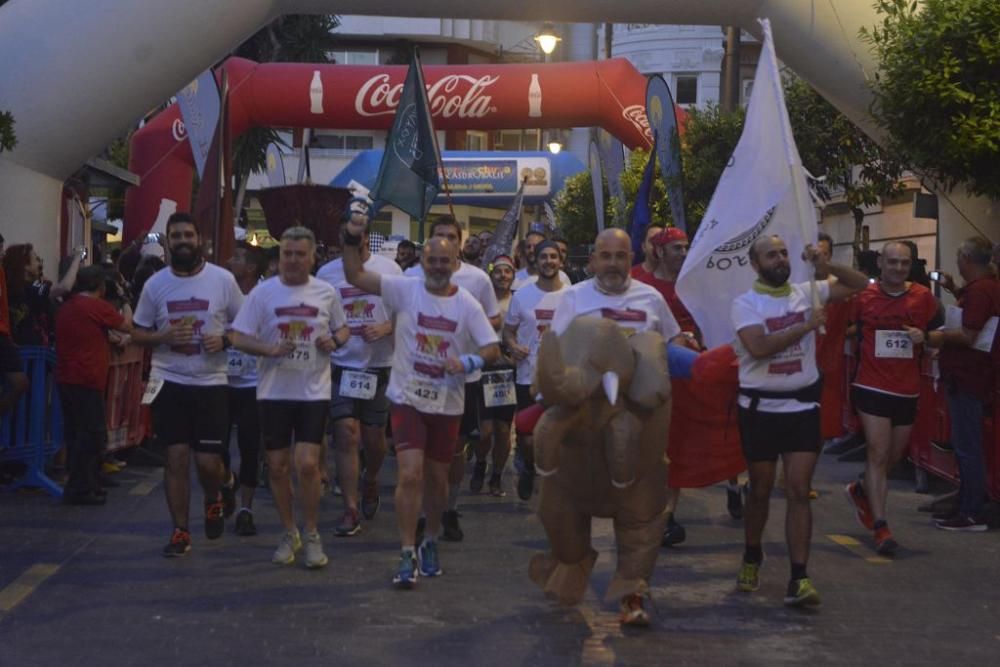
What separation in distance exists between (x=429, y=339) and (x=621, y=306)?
1.22 meters

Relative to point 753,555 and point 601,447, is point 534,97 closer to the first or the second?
point 753,555

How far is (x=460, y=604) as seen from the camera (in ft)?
25.8

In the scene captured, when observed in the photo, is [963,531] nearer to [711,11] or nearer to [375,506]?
[375,506]

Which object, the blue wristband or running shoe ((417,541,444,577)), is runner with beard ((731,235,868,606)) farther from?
running shoe ((417,541,444,577))

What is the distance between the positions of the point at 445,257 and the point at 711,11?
7304 mm

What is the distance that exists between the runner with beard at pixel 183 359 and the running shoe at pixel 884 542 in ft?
12.8

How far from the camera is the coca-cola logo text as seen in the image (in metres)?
22.8

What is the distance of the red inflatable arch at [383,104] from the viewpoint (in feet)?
74.0

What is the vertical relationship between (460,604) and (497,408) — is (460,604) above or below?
below

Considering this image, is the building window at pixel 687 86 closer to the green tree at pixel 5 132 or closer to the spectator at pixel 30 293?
the spectator at pixel 30 293

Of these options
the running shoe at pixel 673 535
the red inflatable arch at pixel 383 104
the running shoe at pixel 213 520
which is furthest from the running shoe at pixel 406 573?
the red inflatable arch at pixel 383 104

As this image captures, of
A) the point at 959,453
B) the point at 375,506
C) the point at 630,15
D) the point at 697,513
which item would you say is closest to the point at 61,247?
the point at 630,15

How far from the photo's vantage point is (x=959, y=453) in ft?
35.2

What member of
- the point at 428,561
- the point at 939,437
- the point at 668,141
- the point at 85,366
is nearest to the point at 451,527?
the point at 428,561
